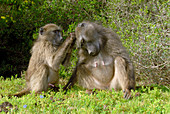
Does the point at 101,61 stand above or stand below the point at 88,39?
below

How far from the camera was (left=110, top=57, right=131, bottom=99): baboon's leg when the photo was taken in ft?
15.7

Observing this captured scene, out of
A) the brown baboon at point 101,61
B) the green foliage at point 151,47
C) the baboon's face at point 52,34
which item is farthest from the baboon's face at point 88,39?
the green foliage at point 151,47

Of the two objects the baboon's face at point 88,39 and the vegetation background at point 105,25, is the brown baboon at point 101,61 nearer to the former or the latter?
the baboon's face at point 88,39

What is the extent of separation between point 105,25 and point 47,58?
3.28 m

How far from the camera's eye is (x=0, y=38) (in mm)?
9836

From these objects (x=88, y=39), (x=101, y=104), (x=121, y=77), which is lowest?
(x=101, y=104)

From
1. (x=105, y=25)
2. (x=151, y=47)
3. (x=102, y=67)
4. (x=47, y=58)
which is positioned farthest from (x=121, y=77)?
(x=105, y=25)

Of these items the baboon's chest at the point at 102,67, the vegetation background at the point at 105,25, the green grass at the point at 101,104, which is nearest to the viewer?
the green grass at the point at 101,104

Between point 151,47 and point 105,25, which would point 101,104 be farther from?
point 105,25

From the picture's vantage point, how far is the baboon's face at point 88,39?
5.04 m

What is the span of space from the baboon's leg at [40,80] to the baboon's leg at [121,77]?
4.67 feet

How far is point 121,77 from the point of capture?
4.85m

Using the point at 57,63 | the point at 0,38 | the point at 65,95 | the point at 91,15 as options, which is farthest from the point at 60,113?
the point at 0,38

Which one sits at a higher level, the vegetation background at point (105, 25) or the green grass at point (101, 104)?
the vegetation background at point (105, 25)
